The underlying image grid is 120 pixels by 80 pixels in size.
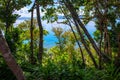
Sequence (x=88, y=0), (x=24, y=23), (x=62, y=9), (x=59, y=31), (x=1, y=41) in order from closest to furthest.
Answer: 1. (x=1, y=41)
2. (x=88, y=0)
3. (x=62, y=9)
4. (x=24, y=23)
5. (x=59, y=31)

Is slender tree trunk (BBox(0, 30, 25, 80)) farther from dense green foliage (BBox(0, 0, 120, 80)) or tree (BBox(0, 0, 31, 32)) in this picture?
tree (BBox(0, 0, 31, 32))

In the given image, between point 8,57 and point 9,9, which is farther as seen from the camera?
point 9,9

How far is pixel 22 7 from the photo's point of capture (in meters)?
18.6

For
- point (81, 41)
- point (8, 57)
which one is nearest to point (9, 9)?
point (81, 41)

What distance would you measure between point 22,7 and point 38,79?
13.1 metres

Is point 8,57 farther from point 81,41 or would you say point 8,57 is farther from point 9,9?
point 9,9

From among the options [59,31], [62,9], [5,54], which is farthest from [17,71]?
[59,31]

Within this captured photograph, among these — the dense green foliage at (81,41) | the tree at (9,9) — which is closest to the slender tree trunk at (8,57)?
the dense green foliage at (81,41)

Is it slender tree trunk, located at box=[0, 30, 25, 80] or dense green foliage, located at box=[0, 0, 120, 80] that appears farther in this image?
dense green foliage, located at box=[0, 0, 120, 80]

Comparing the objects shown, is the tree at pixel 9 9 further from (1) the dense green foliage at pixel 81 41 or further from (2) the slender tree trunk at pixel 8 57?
(2) the slender tree trunk at pixel 8 57

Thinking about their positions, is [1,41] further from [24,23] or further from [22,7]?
[24,23]

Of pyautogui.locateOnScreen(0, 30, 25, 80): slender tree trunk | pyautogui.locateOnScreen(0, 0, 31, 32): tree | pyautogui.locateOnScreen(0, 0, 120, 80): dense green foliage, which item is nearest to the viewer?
pyautogui.locateOnScreen(0, 30, 25, 80): slender tree trunk

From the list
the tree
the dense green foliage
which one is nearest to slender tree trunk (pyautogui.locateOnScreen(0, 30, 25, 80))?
the dense green foliage

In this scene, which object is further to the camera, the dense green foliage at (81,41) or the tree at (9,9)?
the tree at (9,9)
